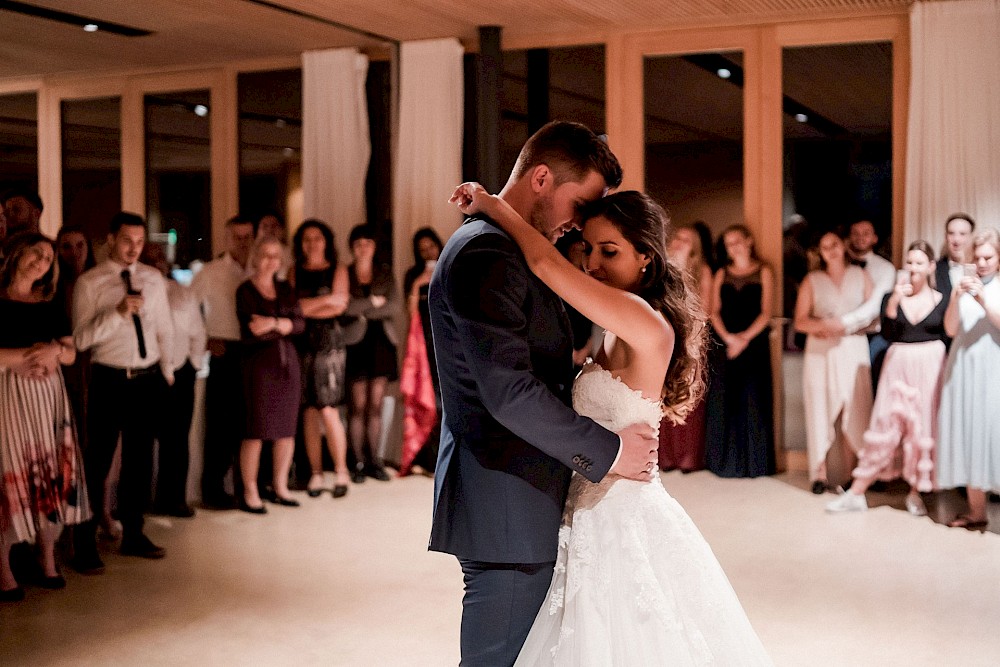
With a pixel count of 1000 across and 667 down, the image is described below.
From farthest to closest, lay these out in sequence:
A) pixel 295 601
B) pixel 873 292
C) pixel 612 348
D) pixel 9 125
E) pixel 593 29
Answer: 1. pixel 593 29
2. pixel 9 125
3. pixel 873 292
4. pixel 295 601
5. pixel 612 348

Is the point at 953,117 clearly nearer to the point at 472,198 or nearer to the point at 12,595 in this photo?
the point at 472,198

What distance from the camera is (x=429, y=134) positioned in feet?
25.5

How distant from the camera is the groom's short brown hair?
85.8 inches

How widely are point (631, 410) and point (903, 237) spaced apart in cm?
508

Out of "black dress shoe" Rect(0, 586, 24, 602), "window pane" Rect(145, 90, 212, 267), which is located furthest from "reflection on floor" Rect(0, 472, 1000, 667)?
"window pane" Rect(145, 90, 212, 267)

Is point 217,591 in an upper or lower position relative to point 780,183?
lower

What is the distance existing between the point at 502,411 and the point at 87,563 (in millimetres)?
3597

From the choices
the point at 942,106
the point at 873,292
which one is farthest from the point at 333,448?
the point at 942,106

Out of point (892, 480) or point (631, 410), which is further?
point (892, 480)

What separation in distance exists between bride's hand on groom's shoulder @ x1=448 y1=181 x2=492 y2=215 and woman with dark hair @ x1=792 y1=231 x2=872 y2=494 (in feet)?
15.3

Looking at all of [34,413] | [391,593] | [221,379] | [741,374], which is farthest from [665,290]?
[741,374]

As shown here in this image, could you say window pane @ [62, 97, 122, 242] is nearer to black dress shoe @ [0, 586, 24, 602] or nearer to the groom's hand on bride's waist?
black dress shoe @ [0, 586, 24, 602]

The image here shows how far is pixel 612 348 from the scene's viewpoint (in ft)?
8.15

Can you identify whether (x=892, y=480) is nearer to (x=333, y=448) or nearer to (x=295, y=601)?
(x=333, y=448)
